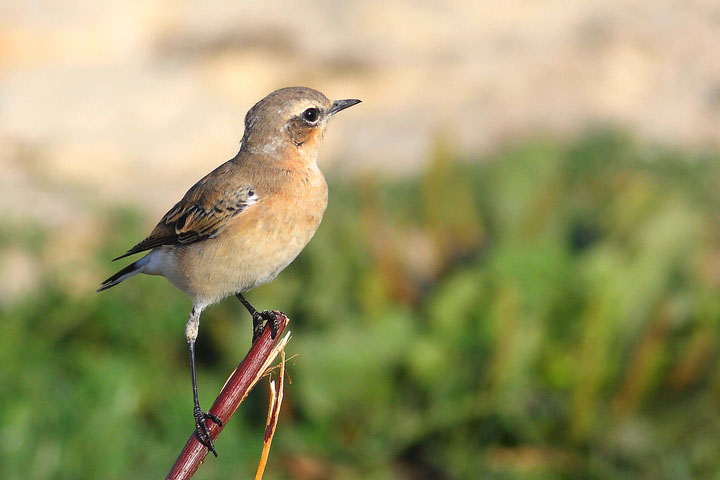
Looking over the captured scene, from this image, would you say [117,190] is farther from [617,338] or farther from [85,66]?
[617,338]

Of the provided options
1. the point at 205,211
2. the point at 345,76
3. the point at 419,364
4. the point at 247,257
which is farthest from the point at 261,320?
the point at 345,76

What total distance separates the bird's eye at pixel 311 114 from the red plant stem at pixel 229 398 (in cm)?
89

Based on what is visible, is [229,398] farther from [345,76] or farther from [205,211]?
[345,76]

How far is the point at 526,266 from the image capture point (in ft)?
17.0

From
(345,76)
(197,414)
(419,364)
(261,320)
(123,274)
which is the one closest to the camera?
(197,414)

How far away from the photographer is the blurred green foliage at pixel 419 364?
4.72 meters

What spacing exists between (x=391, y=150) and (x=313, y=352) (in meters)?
4.12

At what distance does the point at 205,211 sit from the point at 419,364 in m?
2.68

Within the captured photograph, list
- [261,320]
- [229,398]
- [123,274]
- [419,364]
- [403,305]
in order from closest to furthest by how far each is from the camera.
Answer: [229,398], [123,274], [261,320], [419,364], [403,305]

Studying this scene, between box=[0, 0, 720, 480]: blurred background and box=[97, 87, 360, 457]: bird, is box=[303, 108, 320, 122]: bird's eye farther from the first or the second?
box=[0, 0, 720, 480]: blurred background

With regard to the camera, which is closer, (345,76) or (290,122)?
(290,122)

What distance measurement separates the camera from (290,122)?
2.44 m

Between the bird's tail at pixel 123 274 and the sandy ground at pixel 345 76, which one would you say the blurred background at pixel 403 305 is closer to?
the sandy ground at pixel 345 76

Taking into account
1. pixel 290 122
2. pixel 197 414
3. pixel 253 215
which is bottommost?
pixel 197 414
